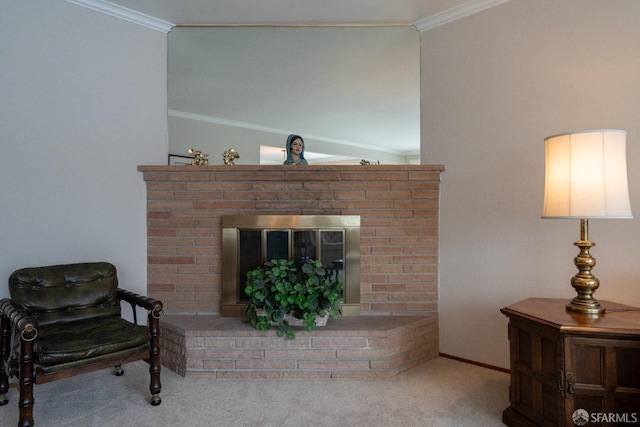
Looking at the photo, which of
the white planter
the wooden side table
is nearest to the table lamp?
the wooden side table

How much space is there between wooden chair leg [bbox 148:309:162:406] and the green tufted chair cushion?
0.04 m

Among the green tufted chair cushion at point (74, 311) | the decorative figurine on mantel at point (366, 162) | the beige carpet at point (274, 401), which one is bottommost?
the beige carpet at point (274, 401)

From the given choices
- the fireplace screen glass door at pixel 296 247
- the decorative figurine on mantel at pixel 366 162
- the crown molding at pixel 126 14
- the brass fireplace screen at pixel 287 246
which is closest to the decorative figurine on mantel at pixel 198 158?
the brass fireplace screen at pixel 287 246

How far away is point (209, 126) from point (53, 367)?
6.62ft

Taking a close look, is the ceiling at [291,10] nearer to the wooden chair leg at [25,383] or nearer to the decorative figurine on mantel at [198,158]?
the decorative figurine on mantel at [198,158]

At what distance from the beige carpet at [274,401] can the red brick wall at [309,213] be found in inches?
23.5

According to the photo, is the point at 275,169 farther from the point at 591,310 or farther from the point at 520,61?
the point at 591,310

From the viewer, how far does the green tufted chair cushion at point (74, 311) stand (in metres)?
1.97

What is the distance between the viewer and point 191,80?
127 inches

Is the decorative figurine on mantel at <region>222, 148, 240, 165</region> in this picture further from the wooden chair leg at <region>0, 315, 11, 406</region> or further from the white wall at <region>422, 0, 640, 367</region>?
the wooden chair leg at <region>0, 315, 11, 406</region>

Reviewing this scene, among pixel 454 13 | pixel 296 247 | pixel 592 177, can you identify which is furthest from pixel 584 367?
pixel 454 13

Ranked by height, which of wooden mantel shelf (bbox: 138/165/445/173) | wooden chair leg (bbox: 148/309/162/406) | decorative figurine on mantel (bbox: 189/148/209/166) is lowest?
wooden chair leg (bbox: 148/309/162/406)

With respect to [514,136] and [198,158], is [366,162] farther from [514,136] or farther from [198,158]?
[198,158]

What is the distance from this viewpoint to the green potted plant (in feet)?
8.25
